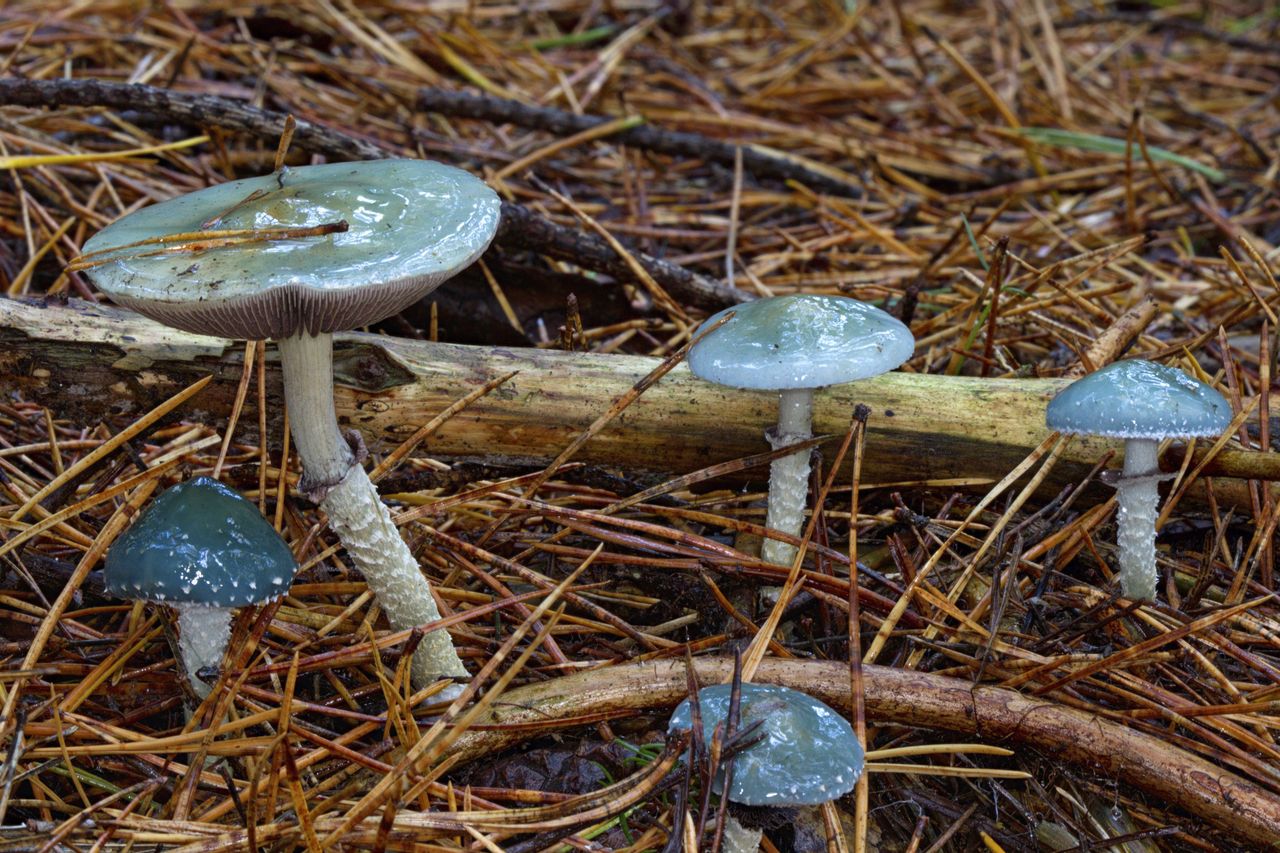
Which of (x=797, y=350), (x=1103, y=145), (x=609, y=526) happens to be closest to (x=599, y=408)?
(x=609, y=526)

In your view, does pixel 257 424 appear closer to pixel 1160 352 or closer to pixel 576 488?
pixel 576 488

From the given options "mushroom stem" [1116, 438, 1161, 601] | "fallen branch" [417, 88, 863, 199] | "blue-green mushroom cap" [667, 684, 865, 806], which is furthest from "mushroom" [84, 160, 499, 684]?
"fallen branch" [417, 88, 863, 199]

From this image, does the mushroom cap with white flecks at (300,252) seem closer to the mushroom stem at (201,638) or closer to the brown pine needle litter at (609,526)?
the brown pine needle litter at (609,526)

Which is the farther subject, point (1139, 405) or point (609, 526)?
point (609, 526)

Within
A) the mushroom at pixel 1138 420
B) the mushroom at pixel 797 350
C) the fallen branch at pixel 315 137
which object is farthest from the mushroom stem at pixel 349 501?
the mushroom at pixel 1138 420

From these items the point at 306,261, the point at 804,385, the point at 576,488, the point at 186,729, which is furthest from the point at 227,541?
the point at 804,385

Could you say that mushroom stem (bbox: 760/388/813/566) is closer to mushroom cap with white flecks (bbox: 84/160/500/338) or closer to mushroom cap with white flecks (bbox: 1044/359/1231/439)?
Answer: mushroom cap with white flecks (bbox: 1044/359/1231/439)

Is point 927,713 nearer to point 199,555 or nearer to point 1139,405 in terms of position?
point 1139,405
